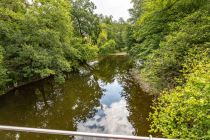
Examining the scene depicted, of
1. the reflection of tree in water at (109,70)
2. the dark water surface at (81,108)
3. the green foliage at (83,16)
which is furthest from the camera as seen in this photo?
the green foliage at (83,16)

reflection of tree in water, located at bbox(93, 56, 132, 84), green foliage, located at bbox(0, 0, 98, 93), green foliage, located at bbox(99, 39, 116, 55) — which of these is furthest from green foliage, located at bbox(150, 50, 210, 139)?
green foliage, located at bbox(99, 39, 116, 55)

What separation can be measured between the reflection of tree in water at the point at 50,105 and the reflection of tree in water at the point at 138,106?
1953 mm

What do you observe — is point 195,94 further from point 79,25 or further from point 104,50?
point 104,50

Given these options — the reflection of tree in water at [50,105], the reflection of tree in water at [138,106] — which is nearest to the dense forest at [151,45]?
the reflection of tree in water at [138,106]

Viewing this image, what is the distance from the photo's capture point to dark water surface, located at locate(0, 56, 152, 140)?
360 inches

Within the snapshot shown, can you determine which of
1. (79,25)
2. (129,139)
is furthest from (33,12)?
(79,25)

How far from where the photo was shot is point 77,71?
2350 centimetres

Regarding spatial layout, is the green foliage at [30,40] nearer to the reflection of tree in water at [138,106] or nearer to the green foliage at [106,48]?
the reflection of tree in water at [138,106]

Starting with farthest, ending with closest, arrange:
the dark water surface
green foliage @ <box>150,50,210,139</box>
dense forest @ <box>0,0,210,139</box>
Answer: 1. the dark water surface
2. dense forest @ <box>0,0,210,139</box>
3. green foliage @ <box>150,50,210,139</box>

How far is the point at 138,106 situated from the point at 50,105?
16.5 ft

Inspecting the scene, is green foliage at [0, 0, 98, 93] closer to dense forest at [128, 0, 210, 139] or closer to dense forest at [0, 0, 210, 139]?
dense forest at [0, 0, 210, 139]

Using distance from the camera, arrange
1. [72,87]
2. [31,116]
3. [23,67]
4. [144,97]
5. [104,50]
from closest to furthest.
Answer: [31,116], [144,97], [23,67], [72,87], [104,50]

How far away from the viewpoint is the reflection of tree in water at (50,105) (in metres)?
9.81

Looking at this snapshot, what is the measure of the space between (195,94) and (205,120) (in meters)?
0.47
